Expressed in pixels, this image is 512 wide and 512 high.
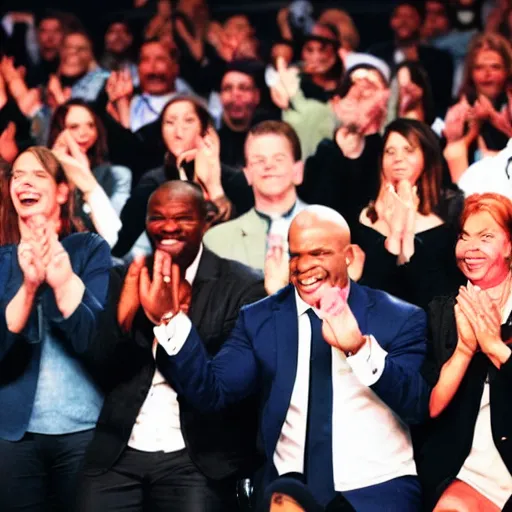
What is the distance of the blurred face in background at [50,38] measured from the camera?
5.88 metres

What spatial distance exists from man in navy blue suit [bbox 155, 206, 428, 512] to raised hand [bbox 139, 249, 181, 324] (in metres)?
0.14

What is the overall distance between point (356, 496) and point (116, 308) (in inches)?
38.3

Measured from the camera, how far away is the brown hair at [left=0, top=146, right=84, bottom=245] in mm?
4301

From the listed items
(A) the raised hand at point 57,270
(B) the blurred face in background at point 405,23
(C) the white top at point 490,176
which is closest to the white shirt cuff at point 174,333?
(A) the raised hand at point 57,270

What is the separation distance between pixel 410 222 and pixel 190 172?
2.73 ft

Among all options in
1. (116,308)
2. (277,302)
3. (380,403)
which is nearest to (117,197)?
(116,308)

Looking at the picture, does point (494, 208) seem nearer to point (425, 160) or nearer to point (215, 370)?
point (425, 160)

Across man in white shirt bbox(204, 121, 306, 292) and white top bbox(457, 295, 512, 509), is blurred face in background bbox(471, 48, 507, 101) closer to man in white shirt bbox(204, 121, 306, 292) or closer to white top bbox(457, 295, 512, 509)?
man in white shirt bbox(204, 121, 306, 292)

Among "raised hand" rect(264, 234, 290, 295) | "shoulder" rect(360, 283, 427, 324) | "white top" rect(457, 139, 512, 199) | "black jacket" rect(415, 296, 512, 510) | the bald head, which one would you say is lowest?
"black jacket" rect(415, 296, 512, 510)

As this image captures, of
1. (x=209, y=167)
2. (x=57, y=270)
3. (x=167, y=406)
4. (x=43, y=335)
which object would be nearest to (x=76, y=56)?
(x=209, y=167)

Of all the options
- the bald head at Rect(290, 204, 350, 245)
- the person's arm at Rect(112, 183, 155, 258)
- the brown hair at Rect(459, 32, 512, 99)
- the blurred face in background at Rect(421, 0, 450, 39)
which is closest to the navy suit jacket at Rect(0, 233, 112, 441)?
the person's arm at Rect(112, 183, 155, 258)

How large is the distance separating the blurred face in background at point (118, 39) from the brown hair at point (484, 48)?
5.36 ft

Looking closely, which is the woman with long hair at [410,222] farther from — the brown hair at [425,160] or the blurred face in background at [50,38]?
the blurred face in background at [50,38]

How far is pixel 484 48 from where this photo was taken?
15.9 ft
